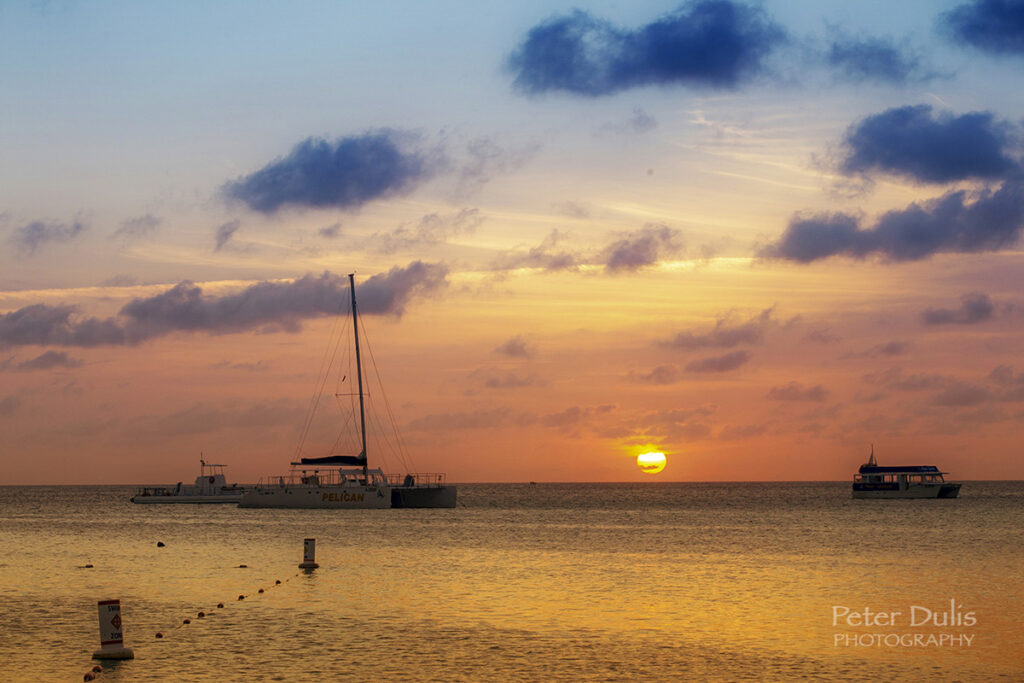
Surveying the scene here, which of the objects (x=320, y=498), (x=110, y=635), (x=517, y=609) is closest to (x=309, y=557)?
(x=517, y=609)

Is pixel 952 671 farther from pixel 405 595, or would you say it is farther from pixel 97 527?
pixel 97 527

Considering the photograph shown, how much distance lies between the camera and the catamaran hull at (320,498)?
406 ft

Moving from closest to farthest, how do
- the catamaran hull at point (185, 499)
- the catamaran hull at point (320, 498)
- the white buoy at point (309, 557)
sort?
the white buoy at point (309, 557), the catamaran hull at point (320, 498), the catamaran hull at point (185, 499)

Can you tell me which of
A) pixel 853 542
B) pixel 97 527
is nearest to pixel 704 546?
pixel 853 542

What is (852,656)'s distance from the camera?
28797 millimetres

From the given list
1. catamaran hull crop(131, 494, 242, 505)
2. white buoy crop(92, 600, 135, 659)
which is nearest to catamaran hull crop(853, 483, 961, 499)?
catamaran hull crop(131, 494, 242, 505)

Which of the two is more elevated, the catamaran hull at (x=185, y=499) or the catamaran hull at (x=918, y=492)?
the catamaran hull at (x=185, y=499)

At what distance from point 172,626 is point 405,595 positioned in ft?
35.9

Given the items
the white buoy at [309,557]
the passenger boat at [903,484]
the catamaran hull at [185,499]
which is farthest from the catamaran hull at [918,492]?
the white buoy at [309,557]

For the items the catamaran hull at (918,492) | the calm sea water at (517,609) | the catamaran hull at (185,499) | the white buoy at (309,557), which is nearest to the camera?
the calm sea water at (517,609)

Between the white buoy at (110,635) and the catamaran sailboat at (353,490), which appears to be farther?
the catamaran sailboat at (353,490)

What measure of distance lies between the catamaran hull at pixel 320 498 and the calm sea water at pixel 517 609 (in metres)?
42.4

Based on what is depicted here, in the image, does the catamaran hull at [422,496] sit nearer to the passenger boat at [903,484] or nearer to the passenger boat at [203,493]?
the passenger boat at [203,493]

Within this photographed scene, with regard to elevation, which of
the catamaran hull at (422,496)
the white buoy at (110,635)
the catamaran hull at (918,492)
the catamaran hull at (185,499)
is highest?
the white buoy at (110,635)
